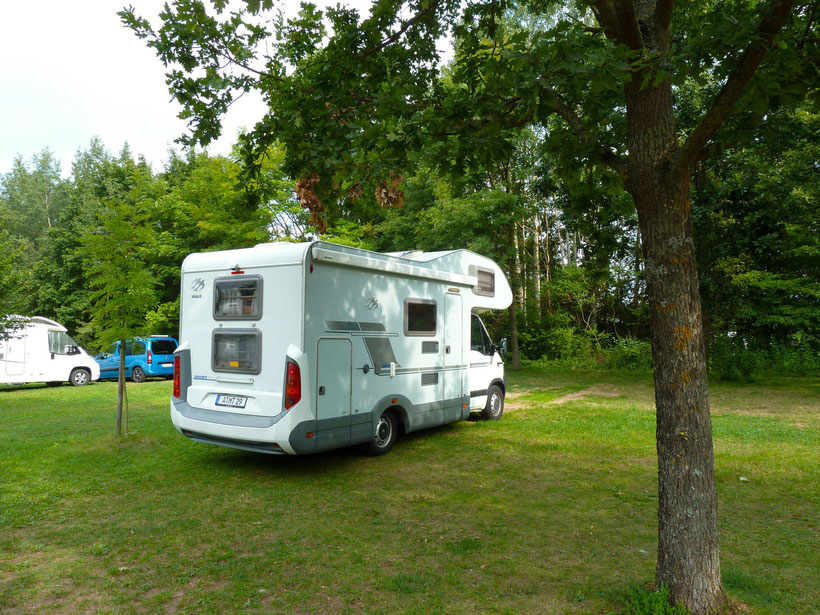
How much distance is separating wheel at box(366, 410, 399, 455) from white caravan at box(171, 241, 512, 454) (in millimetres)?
15

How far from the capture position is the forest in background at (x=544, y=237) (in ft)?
26.4

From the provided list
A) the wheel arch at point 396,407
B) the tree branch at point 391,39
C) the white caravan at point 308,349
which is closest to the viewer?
the tree branch at point 391,39

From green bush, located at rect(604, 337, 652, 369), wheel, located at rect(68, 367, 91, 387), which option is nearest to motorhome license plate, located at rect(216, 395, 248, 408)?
wheel, located at rect(68, 367, 91, 387)

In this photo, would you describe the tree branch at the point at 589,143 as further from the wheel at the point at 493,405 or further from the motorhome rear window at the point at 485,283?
the wheel at the point at 493,405

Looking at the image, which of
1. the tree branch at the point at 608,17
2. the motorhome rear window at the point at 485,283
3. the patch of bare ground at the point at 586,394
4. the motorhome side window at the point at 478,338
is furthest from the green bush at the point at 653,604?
the patch of bare ground at the point at 586,394

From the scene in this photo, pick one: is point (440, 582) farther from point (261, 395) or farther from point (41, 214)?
point (41, 214)

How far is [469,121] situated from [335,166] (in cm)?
96

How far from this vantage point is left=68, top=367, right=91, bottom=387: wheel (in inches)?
685

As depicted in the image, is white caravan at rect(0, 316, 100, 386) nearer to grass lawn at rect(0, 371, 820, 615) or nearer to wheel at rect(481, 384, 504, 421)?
grass lawn at rect(0, 371, 820, 615)

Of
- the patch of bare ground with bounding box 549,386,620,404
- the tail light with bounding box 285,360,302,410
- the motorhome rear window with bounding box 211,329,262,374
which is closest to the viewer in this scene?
the tail light with bounding box 285,360,302,410

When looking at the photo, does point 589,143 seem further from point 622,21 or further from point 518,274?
point 518,274

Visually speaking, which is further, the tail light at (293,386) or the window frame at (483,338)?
the window frame at (483,338)

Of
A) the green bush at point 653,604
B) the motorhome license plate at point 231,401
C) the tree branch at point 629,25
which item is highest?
the tree branch at point 629,25

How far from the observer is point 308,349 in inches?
247
